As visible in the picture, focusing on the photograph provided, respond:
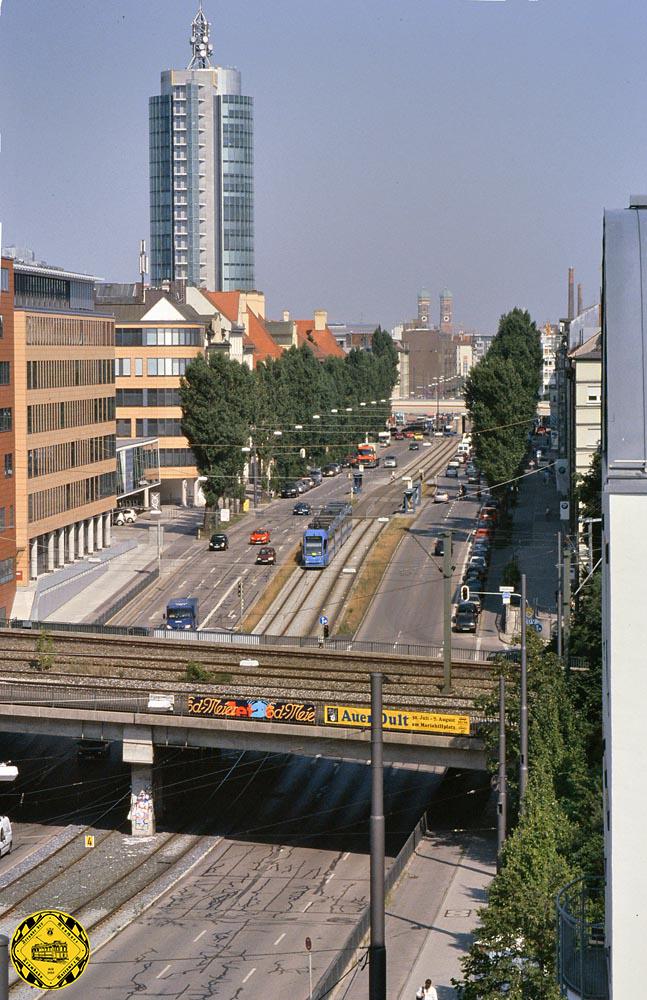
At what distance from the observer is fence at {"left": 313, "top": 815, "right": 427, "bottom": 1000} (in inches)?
1013

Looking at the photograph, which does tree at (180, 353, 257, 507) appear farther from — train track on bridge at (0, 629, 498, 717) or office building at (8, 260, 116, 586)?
train track on bridge at (0, 629, 498, 717)

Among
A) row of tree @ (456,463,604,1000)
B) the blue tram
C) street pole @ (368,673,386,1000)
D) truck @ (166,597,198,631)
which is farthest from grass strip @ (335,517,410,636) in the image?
street pole @ (368,673,386,1000)

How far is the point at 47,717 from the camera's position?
130 ft

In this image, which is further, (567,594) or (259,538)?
(259,538)

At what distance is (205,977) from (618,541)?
2037 cm

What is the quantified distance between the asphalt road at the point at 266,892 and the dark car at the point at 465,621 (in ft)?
46.9

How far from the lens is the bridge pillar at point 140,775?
3950cm

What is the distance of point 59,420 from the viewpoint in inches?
2864

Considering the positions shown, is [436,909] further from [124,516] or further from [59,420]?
[124,516]

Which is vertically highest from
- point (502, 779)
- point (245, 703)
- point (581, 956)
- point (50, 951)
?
point (581, 956)

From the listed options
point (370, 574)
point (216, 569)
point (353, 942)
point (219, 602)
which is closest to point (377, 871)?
point (353, 942)

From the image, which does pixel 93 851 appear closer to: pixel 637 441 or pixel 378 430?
pixel 637 441

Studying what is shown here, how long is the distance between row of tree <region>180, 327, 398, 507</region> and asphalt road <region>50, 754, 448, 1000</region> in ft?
114

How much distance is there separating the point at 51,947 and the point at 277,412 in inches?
3331
